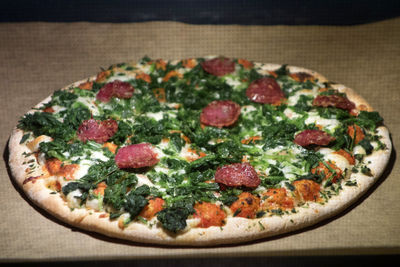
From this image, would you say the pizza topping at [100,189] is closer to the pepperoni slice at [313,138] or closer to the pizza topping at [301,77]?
the pepperoni slice at [313,138]

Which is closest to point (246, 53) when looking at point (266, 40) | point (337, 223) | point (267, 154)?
point (266, 40)

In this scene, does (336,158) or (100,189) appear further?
(336,158)

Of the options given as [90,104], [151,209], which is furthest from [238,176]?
[90,104]

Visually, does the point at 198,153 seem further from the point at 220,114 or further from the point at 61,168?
the point at 61,168

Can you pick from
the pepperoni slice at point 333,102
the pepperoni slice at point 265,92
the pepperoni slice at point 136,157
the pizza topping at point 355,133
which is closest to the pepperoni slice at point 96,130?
the pepperoni slice at point 136,157

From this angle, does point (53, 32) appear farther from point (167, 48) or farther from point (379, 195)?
point (379, 195)

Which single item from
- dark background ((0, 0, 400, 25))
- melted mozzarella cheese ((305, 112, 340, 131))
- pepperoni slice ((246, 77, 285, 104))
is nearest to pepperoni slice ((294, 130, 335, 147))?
melted mozzarella cheese ((305, 112, 340, 131))
